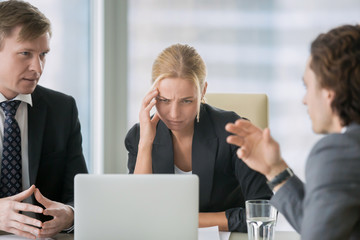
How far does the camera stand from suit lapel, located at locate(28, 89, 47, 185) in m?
2.03

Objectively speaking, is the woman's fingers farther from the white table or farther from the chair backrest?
the white table

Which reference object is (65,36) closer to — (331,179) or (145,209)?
(145,209)

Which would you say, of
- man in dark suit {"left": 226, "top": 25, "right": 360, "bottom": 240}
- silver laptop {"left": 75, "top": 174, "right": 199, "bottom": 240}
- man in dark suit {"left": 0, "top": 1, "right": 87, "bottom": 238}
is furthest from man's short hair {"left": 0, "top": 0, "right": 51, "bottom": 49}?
man in dark suit {"left": 226, "top": 25, "right": 360, "bottom": 240}

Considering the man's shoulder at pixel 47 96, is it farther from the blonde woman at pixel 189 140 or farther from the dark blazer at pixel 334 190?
the dark blazer at pixel 334 190

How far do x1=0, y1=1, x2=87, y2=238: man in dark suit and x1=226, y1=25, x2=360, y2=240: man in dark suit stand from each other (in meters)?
0.78

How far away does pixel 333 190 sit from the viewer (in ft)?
3.59

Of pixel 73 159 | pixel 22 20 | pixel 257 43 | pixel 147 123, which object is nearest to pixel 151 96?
pixel 147 123

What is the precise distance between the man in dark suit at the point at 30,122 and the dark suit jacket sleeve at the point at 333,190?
97cm

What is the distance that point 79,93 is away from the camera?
410cm

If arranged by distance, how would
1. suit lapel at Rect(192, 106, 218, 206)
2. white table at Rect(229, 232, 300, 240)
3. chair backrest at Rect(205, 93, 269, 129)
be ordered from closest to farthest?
white table at Rect(229, 232, 300, 240) < suit lapel at Rect(192, 106, 218, 206) < chair backrest at Rect(205, 93, 269, 129)

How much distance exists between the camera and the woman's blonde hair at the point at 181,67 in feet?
6.98

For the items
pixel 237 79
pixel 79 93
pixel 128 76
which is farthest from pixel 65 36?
pixel 237 79

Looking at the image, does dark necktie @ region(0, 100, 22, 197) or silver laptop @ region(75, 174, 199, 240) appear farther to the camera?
dark necktie @ region(0, 100, 22, 197)

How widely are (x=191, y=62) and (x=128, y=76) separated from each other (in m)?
2.49
